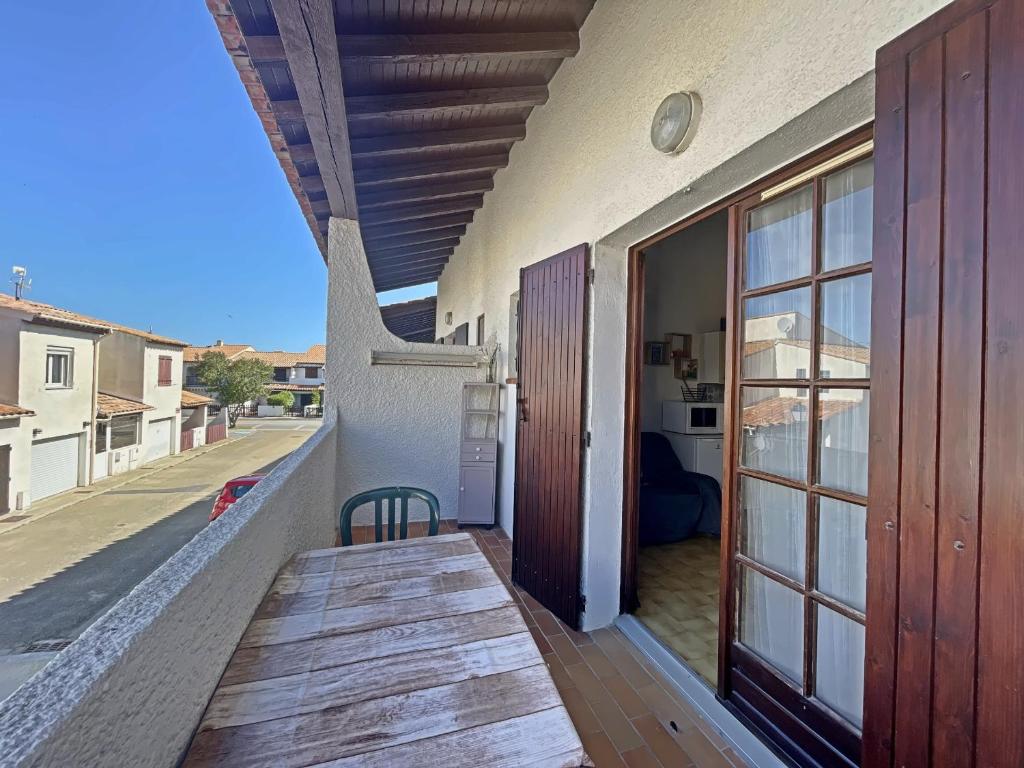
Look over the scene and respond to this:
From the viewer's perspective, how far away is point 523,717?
1021 millimetres

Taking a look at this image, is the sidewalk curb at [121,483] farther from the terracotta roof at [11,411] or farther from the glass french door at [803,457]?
the glass french door at [803,457]

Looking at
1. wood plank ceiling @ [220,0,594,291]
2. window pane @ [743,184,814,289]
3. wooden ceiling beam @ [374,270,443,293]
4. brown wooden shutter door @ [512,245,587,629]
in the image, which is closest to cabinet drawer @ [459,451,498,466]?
brown wooden shutter door @ [512,245,587,629]

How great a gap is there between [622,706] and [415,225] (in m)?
5.94

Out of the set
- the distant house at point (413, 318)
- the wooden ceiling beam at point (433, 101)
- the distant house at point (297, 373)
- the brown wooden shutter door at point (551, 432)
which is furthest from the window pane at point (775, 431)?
the distant house at point (297, 373)

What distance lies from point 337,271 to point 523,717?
14.2ft

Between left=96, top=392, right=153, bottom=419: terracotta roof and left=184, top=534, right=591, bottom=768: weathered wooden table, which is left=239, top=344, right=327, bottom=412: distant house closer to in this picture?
left=96, top=392, right=153, bottom=419: terracotta roof

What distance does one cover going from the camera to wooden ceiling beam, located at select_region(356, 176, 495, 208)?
4805 millimetres

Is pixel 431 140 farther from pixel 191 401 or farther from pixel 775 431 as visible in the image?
pixel 191 401

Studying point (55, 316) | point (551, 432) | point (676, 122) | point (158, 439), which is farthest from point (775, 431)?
point (158, 439)

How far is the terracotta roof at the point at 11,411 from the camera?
38.1 feet

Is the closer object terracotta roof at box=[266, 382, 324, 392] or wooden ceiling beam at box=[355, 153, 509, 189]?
wooden ceiling beam at box=[355, 153, 509, 189]

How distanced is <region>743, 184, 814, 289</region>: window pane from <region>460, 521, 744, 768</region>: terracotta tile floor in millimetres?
1953

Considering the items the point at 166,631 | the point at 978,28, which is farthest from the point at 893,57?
the point at 166,631

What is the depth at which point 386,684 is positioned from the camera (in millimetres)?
1104
